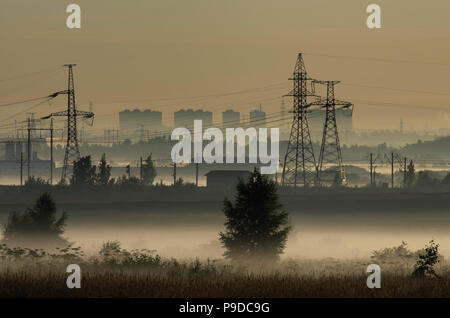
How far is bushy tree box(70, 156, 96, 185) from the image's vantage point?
15857 centimetres

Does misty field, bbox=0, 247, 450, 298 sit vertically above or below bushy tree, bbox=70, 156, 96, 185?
below

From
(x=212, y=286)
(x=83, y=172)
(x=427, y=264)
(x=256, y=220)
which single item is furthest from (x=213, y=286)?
(x=83, y=172)

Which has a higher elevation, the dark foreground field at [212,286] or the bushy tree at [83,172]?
the bushy tree at [83,172]

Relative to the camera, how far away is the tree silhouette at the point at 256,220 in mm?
53062

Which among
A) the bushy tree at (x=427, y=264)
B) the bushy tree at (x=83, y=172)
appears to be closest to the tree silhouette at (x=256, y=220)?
the bushy tree at (x=427, y=264)

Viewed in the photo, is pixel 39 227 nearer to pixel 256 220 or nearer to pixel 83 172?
pixel 256 220

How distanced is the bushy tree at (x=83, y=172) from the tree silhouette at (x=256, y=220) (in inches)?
4219

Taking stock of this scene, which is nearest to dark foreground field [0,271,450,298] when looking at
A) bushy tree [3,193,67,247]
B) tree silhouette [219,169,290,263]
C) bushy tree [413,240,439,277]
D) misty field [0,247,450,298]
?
misty field [0,247,450,298]

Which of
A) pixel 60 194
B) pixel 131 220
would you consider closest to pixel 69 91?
pixel 131 220

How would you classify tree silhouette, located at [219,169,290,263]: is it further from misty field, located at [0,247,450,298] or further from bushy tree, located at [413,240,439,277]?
misty field, located at [0,247,450,298]

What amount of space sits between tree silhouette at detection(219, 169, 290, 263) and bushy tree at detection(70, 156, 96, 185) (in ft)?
352

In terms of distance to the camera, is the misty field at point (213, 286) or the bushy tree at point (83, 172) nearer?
the misty field at point (213, 286)

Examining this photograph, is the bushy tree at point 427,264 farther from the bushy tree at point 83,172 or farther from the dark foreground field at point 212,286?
the bushy tree at point 83,172
